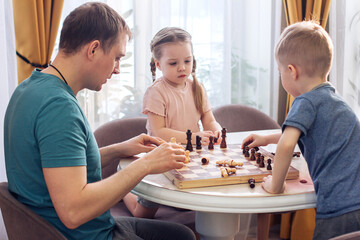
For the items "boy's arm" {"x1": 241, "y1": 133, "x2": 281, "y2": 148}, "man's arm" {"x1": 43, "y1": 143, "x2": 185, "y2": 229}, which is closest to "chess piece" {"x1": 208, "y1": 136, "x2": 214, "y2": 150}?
"boy's arm" {"x1": 241, "y1": 133, "x2": 281, "y2": 148}

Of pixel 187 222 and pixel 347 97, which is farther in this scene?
pixel 347 97

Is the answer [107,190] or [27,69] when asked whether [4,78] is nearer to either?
[27,69]

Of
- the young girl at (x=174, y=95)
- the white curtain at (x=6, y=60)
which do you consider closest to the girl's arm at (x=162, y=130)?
the young girl at (x=174, y=95)

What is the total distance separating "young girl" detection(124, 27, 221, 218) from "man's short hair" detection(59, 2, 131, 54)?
3.08 ft

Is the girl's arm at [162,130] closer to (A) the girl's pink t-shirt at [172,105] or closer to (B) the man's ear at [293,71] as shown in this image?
(A) the girl's pink t-shirt at [172,105]

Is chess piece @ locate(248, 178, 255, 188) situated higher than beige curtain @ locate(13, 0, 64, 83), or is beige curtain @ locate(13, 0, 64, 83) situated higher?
beige curtain @ locate(13, 0, 64, 83)

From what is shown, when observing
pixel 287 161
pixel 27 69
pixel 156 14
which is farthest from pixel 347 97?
pixel 27 69

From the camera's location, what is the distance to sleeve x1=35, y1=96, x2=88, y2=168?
128cm

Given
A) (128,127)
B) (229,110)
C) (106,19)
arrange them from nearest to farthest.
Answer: (106,19)
(128,127)
(229,110)

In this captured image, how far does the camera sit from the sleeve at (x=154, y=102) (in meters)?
2.44

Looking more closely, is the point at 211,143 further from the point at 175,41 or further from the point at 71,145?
the point at 71,145

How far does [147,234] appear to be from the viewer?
1.80 meters

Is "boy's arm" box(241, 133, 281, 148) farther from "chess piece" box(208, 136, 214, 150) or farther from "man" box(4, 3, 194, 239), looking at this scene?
"man" box(4, 3, 194, 239)

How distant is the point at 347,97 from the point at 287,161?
2204 mm
